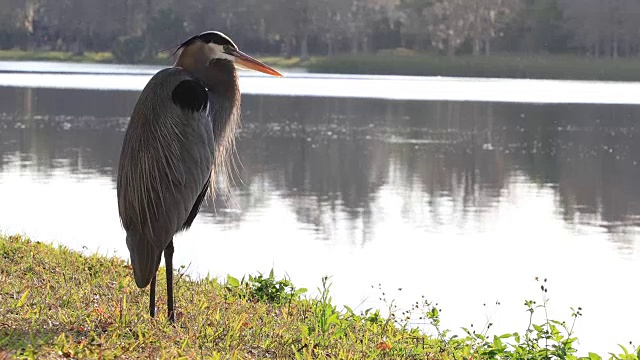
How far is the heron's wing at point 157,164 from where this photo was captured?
6477mm

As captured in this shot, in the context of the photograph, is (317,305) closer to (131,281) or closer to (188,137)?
(131,281)

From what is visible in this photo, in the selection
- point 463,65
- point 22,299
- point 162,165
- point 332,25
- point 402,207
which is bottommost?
point 402,207

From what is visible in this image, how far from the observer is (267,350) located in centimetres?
645

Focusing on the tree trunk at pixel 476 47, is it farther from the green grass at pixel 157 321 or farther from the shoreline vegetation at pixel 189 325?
the green grass at pixel 157 321

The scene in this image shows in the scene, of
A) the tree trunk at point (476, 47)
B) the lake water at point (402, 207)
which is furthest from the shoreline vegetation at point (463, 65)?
the lake water at point (402, 207)

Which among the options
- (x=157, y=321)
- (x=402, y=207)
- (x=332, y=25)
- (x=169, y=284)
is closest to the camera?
(x=157, y=321)

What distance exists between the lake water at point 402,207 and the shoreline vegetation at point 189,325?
1.77 m

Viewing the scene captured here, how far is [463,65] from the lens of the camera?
298ft

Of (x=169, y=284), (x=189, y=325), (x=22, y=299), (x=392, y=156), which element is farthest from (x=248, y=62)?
(x=392, y=156)

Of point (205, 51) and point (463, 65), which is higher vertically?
point (463, 65)

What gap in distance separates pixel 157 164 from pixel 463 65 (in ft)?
281

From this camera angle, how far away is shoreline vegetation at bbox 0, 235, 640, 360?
5.88m

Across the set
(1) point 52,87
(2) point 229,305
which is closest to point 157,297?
(2) point 229,305

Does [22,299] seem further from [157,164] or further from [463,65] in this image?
[463,65]
